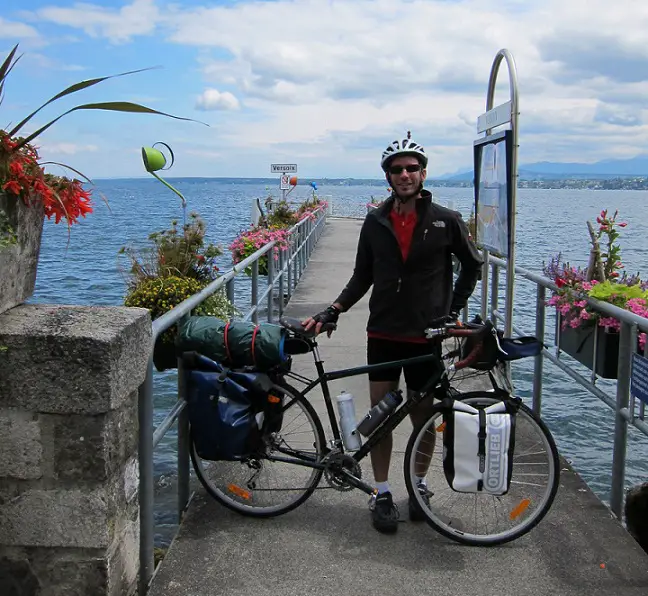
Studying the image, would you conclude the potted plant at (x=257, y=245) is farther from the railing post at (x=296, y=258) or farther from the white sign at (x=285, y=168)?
the white sign at (x=285, y=168)

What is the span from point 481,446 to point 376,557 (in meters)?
0.69

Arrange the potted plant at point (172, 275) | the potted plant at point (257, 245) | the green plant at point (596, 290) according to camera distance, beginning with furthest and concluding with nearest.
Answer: the potted plant at point (257, 245) < the potted plant at point (172, 275) < the green plant at point (596, 290)

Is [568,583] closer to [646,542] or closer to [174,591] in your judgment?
[646,542]

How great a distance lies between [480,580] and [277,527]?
1015 millimetres

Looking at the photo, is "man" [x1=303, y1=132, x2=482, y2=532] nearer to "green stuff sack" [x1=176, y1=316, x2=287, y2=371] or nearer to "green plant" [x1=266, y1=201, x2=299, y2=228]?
"green stuff sack" [x1=176, y1=316, x2=287, y2=371]

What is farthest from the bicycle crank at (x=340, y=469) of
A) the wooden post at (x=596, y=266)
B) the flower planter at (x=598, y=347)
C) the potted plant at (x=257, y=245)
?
the potted plant at (x=257, y=245)

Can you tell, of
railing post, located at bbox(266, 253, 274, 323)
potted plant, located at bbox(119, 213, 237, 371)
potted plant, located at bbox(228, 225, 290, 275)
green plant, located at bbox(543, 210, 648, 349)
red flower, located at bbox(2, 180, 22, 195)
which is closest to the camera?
red flower, located at bbox(2, 180, 22, 195)

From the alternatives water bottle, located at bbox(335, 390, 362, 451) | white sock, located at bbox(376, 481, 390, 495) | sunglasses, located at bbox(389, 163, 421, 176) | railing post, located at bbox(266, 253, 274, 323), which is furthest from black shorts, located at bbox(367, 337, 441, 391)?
railing post, located at bbox(266, 253, 274, 323)

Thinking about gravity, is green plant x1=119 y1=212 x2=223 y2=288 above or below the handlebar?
above

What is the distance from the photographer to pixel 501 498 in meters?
4.10

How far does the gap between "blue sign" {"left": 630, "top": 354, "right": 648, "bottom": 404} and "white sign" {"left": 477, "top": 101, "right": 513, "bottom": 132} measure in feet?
5.71

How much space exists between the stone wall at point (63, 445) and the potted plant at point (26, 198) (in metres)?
0.16

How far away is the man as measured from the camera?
3807 mm

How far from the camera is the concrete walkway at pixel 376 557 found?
3287 mm
